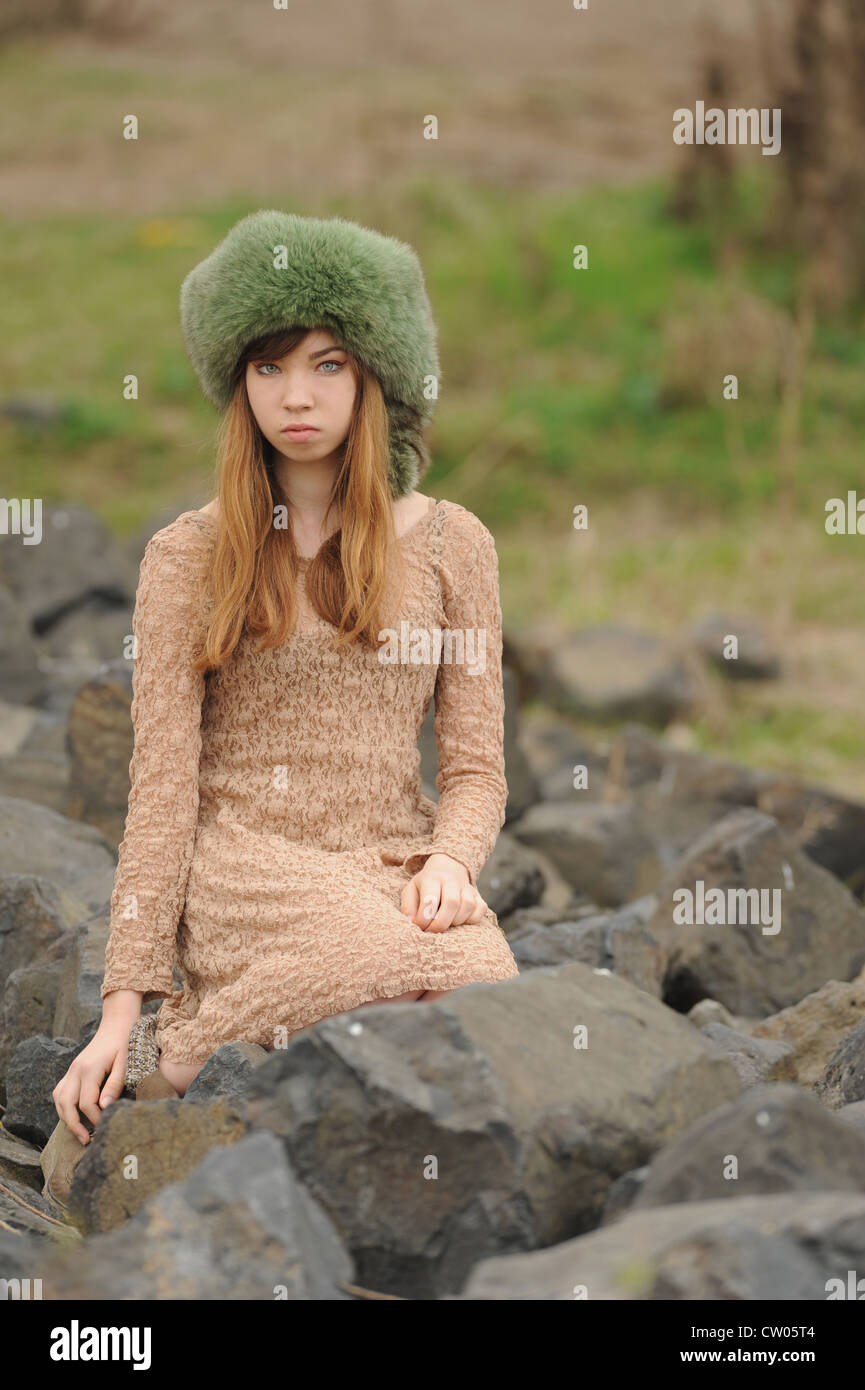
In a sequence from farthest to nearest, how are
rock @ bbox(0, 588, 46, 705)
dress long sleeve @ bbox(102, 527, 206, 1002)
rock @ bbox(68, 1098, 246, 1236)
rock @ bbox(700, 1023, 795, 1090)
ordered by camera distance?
rock @ bbox(0, 588, 46, 705)
rock @ bbox(700, 1023, 795, 1090)
dress long sleeve @ bbox(102, 527, 206, 1002)
rock @ bbox(68, 1098, 246, 1236)

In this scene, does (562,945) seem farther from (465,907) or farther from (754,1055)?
(465,907)

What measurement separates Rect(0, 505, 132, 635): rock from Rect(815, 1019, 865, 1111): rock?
4.35 meters

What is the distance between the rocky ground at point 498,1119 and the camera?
1.82 meters

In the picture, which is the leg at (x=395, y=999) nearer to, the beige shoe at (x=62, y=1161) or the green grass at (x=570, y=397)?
the beige shoe at (x=62, y=1161)

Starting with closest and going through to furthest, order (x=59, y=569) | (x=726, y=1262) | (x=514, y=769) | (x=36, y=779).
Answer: (x=726, y=1262) → (x=36, y=779) → (x=514, y=769) → (x=59, y=569)

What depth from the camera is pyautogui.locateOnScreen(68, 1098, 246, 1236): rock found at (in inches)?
91.6

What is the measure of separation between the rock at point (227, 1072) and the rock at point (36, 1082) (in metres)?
0.40

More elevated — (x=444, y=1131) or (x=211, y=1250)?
(x=444, y=1131)

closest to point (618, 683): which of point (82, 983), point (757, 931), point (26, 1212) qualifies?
point (757, 931)

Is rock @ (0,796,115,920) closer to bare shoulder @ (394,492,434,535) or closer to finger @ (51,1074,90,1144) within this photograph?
finger @ (51,1074,90,1144)

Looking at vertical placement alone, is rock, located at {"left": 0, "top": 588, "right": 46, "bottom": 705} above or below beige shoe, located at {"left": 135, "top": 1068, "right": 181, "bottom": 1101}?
above

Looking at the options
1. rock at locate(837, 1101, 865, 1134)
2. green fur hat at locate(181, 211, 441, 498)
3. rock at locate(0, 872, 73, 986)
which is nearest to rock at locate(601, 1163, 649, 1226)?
rock at locate(837, 1101, 865, 1134)

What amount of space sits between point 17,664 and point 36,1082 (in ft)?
9.06

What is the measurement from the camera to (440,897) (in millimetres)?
2635
